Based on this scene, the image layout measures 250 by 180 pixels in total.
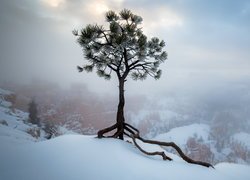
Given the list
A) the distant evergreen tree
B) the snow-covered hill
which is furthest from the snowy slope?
A: the distant evergreen tree

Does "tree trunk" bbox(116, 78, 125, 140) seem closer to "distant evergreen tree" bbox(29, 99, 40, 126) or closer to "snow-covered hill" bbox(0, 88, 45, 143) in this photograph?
"snow-covered hill" bbox(0, 88, 45, 143)

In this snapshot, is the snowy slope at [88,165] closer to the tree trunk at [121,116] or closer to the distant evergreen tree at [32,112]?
the tree trunk at [121,116]

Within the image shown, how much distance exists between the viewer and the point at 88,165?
10656 mm

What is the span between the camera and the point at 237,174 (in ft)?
42.8

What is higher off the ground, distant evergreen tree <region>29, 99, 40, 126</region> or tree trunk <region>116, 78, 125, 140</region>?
tree trunk <region>116, 78, 125, 140</region>

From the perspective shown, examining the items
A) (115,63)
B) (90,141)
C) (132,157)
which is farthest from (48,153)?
(115,63)

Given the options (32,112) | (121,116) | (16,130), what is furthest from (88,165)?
(32,112)

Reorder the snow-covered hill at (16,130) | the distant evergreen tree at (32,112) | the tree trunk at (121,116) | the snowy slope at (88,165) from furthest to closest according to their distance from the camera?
1. the distant evergreen tree at (32,112)
2. the snow-covered hill at (16,130)
3. the tree trunk at (121,116)
4. the snowy slope at (88,165)

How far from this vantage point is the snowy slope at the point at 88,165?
9859 millimetres

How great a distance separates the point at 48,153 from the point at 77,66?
6938 millimetres

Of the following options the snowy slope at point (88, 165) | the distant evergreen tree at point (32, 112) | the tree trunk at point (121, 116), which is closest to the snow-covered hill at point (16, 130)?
the snowy slope at point (88, 165)

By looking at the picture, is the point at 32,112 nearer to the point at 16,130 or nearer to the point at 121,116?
the point at 16,130

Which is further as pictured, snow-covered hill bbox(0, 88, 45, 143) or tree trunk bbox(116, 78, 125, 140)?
snow-covered hill bbox(0, 88, 45, 143)

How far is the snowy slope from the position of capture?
388 inches
